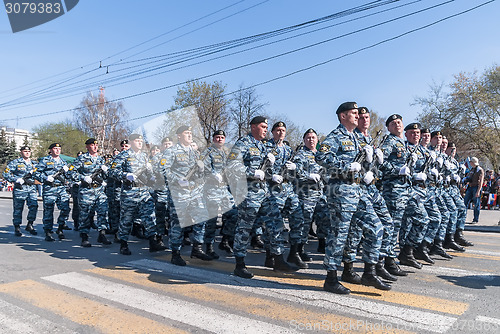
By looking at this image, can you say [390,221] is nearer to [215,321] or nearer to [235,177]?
[235,177]

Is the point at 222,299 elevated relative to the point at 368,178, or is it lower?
lower

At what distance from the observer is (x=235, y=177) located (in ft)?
17.5

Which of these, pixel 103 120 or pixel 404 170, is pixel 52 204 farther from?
pixel 103 120

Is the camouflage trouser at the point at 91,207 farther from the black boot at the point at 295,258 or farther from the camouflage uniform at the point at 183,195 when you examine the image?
the black boot at the point at 295,258

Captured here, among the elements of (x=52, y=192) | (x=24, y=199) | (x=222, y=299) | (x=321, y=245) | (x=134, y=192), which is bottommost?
(x=222, y=299)

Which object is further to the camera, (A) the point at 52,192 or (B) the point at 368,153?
(A) the point at 52,192

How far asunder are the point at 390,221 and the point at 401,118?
1808 millimetres

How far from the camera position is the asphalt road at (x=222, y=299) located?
3.39 meters

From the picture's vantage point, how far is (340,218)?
443 centimetres

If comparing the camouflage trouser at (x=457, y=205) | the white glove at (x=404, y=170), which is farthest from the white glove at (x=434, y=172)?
the white glove at (x=404, y=170)

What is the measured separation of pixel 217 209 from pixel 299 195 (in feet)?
5.02

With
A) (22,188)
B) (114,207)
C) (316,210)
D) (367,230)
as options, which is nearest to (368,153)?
(367,230)

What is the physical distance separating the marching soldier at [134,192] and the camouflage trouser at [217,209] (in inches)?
45.6

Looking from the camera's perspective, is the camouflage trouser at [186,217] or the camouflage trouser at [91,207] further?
the camouflage trouser at [91,207]
